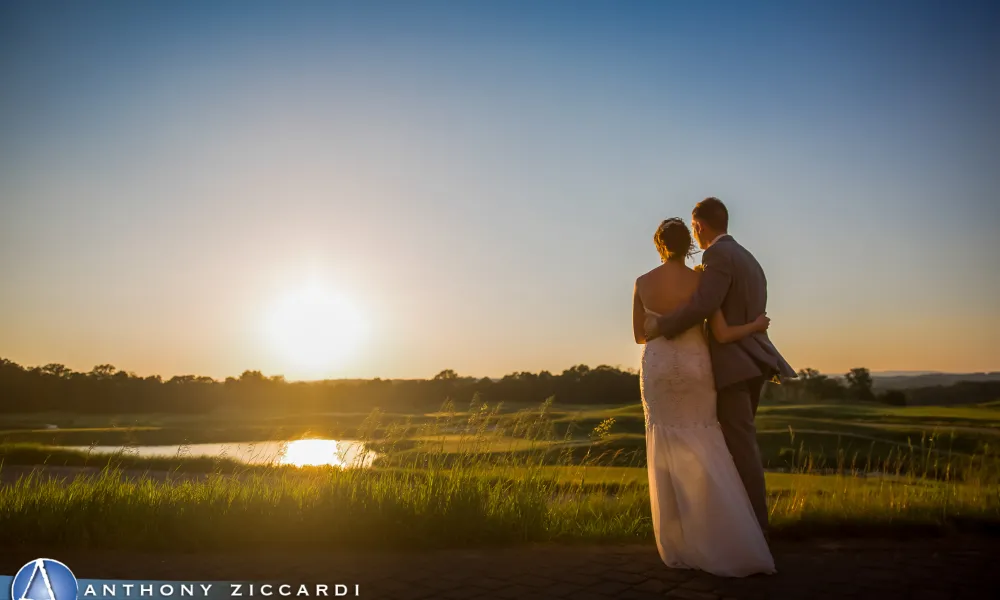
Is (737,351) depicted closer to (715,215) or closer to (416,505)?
(715,215)

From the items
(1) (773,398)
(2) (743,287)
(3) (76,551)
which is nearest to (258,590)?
(3) (76,551)

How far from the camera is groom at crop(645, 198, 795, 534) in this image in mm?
4969

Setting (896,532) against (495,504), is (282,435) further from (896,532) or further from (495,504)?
(896,532)

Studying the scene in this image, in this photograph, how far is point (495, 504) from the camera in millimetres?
6207

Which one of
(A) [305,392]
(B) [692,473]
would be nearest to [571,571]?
(B) [692,473]

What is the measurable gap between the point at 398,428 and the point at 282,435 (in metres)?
1.53

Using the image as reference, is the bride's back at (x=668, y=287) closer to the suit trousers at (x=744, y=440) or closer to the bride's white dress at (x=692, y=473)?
the bride's white dress at (x=692, y=473)

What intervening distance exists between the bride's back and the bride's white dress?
0.27 metres

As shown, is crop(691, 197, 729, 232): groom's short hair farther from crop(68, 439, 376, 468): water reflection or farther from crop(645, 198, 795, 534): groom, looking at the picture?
crop(68, 439, 376, 468): water reflection

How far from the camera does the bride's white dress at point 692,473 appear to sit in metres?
4.58

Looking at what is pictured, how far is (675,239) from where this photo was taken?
5.25m

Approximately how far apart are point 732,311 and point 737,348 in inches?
12.3

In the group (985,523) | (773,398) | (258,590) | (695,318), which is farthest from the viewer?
(773,398)

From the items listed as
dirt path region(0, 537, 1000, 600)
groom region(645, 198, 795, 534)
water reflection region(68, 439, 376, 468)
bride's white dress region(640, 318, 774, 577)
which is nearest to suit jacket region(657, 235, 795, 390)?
groom region(645, 198, 795, 534)
